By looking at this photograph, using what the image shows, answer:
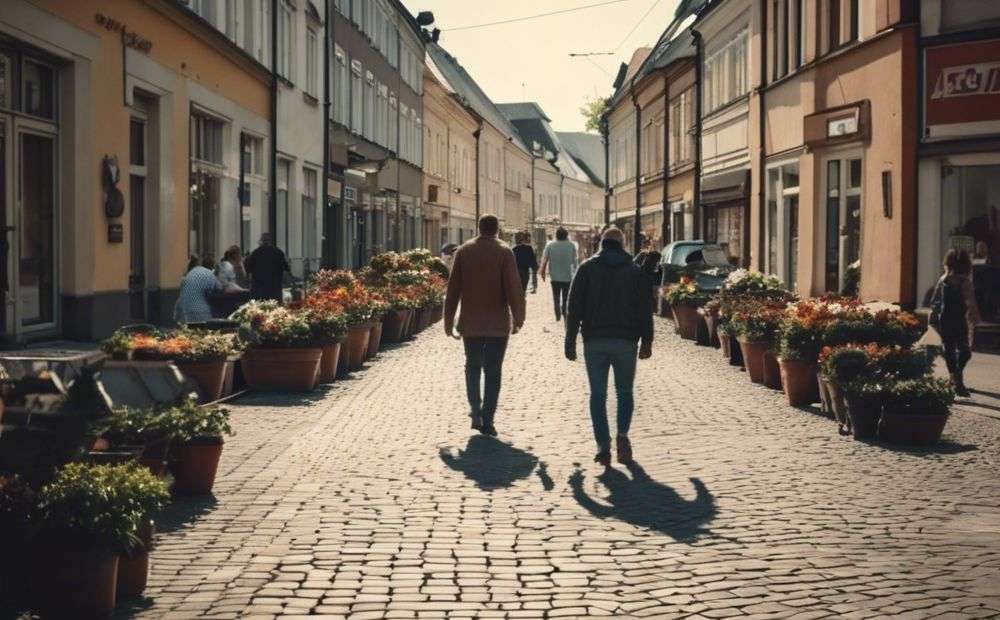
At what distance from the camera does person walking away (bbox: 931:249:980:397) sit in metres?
14.6

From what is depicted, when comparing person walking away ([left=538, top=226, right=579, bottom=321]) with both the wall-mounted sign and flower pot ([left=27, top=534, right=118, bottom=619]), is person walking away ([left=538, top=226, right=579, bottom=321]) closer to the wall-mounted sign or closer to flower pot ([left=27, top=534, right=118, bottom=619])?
the wall-mounted sign

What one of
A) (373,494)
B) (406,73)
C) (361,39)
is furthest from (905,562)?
(406,73)

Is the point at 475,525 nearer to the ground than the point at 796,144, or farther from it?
nearer to the ground

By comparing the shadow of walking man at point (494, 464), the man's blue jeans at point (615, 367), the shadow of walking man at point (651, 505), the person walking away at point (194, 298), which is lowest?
the shadow of walking man at point (651, 505)

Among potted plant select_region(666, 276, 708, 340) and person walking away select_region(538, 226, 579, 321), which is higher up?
person walking away select_region(538, 226, 579, 321)

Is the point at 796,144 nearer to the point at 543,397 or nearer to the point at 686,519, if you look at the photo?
the point at 543,397

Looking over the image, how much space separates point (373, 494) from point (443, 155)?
5531cm

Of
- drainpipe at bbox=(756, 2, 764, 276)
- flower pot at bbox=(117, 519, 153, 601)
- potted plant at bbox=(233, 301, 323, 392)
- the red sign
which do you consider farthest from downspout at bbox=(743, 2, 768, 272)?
flower pot at bbox=(117, 519, 153, 601)

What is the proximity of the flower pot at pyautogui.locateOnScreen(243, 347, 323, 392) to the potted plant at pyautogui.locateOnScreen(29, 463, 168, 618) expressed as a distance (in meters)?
8.79

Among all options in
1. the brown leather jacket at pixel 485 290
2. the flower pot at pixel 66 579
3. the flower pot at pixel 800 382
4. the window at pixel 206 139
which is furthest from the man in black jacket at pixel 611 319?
the window at pixel 206 139

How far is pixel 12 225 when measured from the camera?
14711 millimetres

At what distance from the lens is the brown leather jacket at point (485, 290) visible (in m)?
12.1

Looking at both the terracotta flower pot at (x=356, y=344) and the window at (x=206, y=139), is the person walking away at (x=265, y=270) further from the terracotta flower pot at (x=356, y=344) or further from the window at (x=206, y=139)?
the window at (x=206, y=139)

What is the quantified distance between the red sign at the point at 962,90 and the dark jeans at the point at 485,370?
11.3 metres
